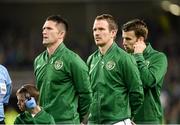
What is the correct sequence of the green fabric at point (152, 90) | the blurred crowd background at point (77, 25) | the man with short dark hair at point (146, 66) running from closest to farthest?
the man with short dark hair at point (146, 66) < the green fabric at point (152, 90) < the blurred crowd background at point (77, 25)

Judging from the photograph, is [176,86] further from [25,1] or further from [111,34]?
[111,34]

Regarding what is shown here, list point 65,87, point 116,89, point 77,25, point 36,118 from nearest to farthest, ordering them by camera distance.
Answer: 1. point 36,118
2. point 116,89
3. point 65,87
4. point 77,25

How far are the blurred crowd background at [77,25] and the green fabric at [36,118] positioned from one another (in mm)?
11374

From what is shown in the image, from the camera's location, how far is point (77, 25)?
2280cm

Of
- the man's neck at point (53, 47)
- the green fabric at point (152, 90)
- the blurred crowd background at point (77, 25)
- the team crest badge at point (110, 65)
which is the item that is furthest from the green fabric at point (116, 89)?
the blurred crowd background at point (77, 25)

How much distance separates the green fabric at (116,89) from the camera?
915 centimetres

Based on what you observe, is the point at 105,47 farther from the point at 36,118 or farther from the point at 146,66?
the point at 36,118

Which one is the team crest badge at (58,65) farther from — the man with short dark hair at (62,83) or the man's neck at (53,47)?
the man's neck at (53,47)

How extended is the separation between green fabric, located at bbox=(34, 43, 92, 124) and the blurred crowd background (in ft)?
35.7

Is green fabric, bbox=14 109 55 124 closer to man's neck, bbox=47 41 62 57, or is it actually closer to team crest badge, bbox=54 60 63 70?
team crest badge, bbox=54 60 63 70

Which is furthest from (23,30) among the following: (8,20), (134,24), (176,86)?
(134,24)

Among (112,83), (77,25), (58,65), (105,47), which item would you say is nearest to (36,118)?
(58,65)

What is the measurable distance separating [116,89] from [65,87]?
60cm

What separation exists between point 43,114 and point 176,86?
38.3ft
